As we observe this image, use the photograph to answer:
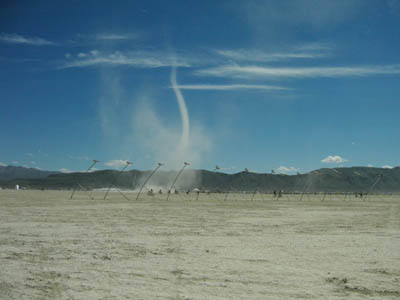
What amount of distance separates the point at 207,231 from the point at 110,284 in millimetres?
10126

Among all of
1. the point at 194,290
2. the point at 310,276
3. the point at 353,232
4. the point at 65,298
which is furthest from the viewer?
the point at 353,232

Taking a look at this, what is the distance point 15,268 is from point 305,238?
34.0 ft

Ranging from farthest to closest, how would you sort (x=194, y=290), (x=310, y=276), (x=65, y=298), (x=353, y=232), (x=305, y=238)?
(x=353, y=232)
(x=305, y=238)
(x=310, y=276)
(x=194, y=290)
(x=65, y=298)

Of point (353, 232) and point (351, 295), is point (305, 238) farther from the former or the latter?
point (351, 295)

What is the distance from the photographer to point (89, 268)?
32.3ft

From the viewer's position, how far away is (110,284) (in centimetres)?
836

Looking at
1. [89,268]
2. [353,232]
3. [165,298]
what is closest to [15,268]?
[89,268]

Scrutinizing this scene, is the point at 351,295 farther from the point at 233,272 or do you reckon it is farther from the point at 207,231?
the point at 207,231

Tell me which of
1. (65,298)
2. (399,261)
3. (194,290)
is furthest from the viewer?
(399,261)

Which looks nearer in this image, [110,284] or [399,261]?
[110,284]

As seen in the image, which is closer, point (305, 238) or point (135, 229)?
point (305, 238)

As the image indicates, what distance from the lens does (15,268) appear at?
9719mm

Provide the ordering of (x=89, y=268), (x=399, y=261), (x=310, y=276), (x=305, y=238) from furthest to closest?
1. (x=305, y=238)
2. (x=399, y=261)
3. (x=89, y=268)
4. (x=310, y=276)

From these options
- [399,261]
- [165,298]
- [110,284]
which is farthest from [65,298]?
[399,261]
